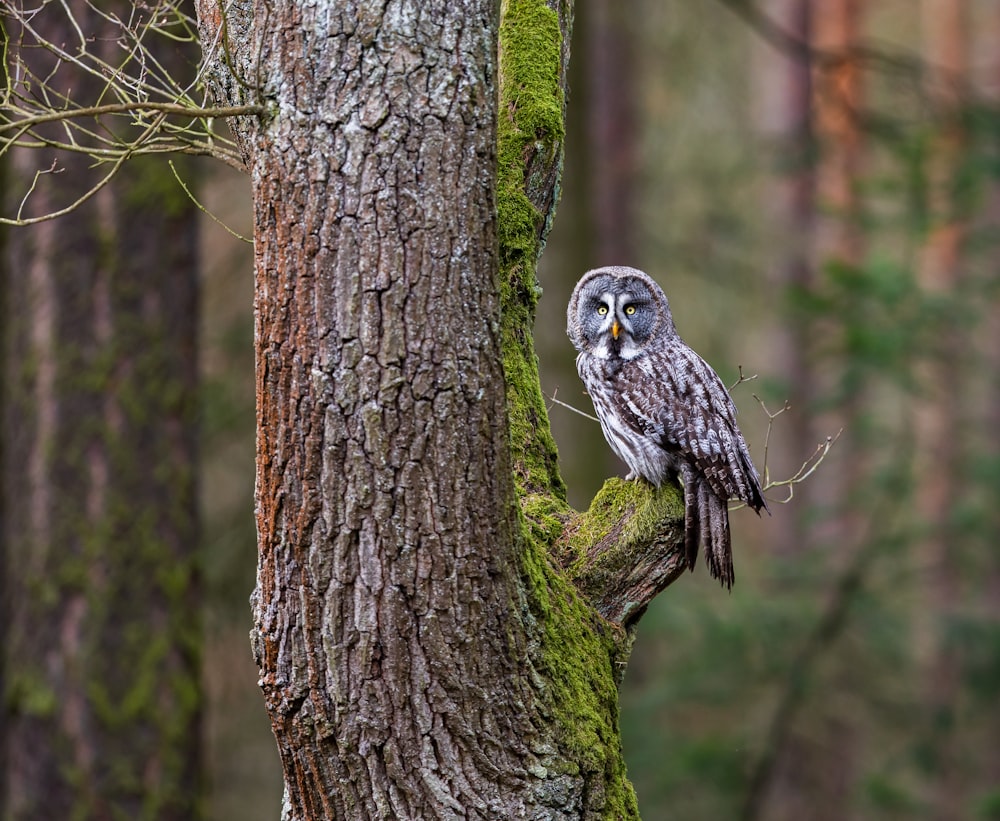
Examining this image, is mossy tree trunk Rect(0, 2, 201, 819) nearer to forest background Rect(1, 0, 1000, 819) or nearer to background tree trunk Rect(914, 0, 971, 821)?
forest background Rect(1, 0, 1000, 819)

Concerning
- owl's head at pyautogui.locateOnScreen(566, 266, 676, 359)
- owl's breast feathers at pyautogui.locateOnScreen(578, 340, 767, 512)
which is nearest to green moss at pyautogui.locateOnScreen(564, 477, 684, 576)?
owl's breast feathers at pyautogui.locateOnScreen(578, 340, 767, 512)

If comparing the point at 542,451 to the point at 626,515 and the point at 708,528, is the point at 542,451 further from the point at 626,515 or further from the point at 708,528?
the point at 708,528

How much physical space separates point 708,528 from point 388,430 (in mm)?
1430

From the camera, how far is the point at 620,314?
443 centimetres

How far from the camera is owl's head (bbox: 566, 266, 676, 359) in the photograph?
4418 mm

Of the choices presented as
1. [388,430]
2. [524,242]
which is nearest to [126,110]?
[388,430]

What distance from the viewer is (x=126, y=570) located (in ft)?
19.5

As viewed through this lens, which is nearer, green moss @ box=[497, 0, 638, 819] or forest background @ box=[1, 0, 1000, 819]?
green moss @ box=[497, 0, 638, 819]

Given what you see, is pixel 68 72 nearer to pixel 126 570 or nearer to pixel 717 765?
pixel 126 570

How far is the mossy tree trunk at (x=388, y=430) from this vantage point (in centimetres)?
268

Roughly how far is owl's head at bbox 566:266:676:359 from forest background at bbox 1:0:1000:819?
2.80 metres

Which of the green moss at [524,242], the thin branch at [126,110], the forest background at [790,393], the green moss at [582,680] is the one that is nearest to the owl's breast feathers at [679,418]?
the green moss at [524,242]

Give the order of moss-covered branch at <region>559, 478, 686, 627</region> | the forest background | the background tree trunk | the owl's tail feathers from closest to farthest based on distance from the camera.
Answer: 1. moss-covered branch at <region>559, 478, 686, 627</region>
2. the owl's tail feathers
3. the forest background
4. the background tree trunk

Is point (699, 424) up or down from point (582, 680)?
up
